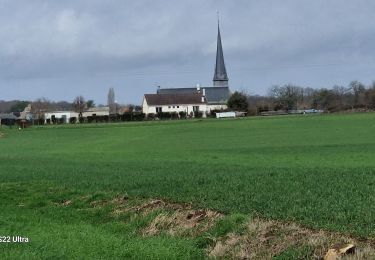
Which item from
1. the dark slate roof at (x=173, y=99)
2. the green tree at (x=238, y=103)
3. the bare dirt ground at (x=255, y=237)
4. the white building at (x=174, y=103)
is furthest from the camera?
the dark slate roof at (x=173, y=99)

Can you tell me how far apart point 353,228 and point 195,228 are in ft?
10.2

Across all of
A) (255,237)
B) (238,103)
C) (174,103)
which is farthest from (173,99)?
(255,237)


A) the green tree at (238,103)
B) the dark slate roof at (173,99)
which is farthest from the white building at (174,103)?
the green tree at (238,103)

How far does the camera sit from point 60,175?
2355 cm

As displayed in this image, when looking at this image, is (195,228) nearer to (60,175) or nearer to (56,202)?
(56,202)

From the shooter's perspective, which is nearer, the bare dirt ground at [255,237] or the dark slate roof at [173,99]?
the bare dirt ground at [255,237]

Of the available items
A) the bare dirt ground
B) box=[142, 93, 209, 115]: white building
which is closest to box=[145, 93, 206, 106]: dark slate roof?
box=[142, 93, 209, 115]: white building

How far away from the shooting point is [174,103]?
187750 mm

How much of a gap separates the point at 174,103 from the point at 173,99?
175 centimetres

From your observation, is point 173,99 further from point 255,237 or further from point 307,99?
point 255,237

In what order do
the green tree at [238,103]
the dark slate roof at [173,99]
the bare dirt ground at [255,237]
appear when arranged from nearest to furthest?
the bare dirt ground at [255,237]
the green tree at [238,103]
the dark slate roof at [173,99]

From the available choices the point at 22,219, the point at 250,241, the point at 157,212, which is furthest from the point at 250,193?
the point at 22,219

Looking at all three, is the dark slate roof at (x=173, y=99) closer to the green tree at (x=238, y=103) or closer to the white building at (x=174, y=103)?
the white building at (x=174, y=103)

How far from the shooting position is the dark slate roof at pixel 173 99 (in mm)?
187750
